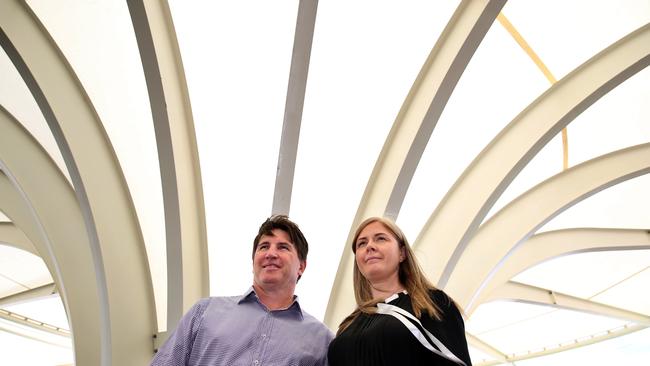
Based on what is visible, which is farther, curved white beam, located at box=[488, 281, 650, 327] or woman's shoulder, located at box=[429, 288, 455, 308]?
curved white beam, located at box=[488, 281, 650, 327]

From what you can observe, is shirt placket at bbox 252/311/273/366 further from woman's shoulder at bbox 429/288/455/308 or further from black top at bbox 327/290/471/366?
woman's shoulder at bbox 429/288/455/308

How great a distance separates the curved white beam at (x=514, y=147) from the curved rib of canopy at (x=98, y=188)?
18.0 ft

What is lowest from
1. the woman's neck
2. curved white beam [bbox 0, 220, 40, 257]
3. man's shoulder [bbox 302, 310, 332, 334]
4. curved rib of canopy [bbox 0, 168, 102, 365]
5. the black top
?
the black top

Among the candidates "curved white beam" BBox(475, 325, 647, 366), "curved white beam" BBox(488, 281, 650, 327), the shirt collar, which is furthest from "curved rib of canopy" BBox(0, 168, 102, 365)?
"curved white beam" BBox(475, 325, 647, 366)

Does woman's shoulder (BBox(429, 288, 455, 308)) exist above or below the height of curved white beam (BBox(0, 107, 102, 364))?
below

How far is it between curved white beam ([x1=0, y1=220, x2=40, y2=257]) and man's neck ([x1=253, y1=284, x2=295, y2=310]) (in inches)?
468

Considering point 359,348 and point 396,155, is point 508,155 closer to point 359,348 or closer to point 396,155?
point 396,155

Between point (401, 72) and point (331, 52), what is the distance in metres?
1.34

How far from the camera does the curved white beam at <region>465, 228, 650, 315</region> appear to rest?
12.5 metres

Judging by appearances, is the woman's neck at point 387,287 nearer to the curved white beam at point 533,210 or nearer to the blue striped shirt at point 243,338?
the blue striped shirt at point 243,338

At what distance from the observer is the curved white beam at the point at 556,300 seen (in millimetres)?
15156

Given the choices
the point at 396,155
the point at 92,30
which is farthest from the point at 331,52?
the point at 92,30

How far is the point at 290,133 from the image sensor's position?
306 inches

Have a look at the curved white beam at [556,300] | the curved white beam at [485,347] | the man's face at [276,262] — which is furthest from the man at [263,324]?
the curved white beam at [485,347]
